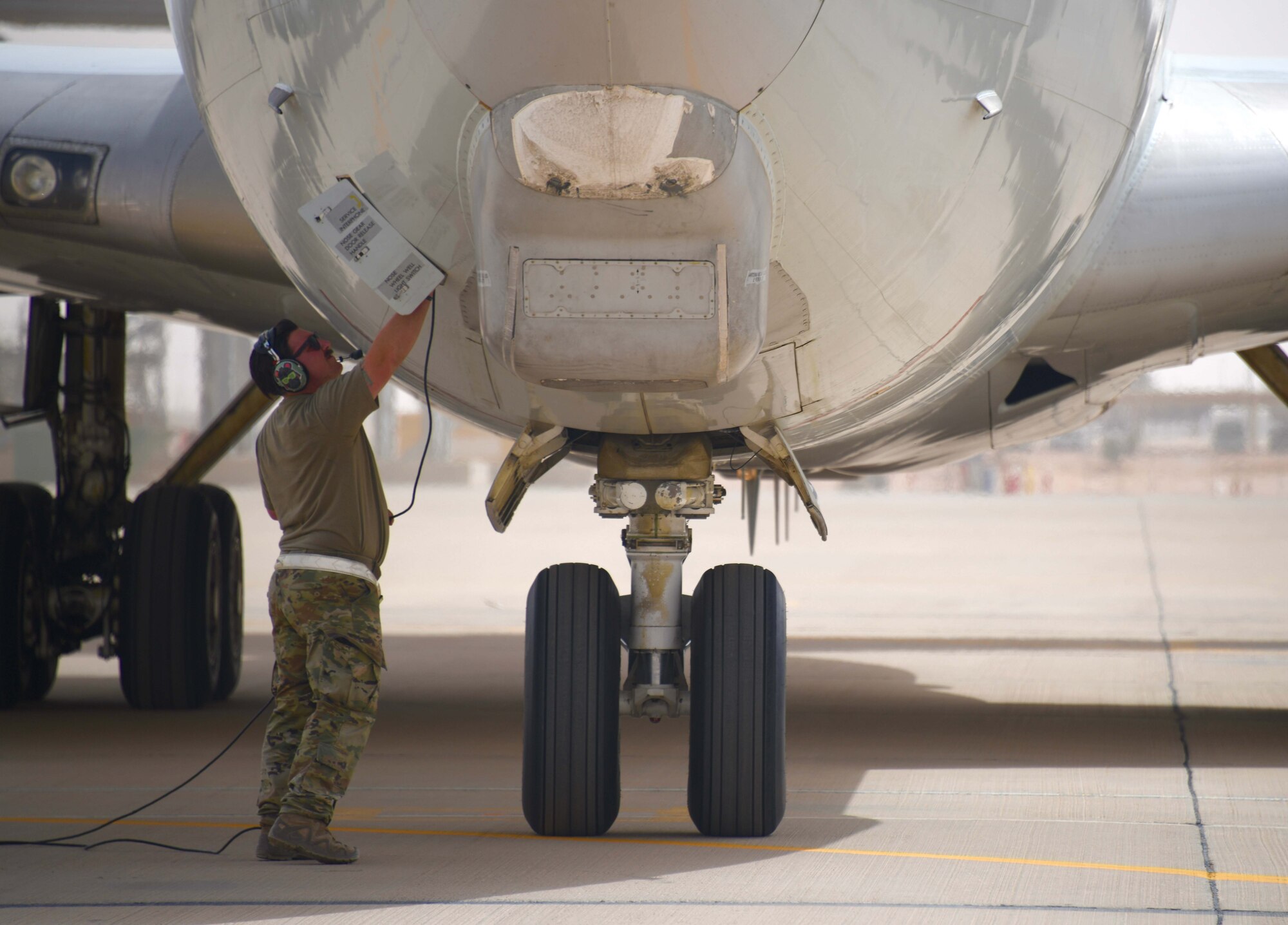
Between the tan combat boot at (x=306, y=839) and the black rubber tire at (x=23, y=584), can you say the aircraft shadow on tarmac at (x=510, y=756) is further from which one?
the black rubber tire at (x=23, y=584)

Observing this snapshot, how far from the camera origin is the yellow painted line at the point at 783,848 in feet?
15.2

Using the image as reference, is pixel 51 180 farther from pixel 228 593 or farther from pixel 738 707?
pixel 738 707

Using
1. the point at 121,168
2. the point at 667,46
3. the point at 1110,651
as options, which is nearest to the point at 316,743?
the point at 667,46

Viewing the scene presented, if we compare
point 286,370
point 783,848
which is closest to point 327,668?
point 286,370

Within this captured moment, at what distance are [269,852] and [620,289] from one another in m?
2.03

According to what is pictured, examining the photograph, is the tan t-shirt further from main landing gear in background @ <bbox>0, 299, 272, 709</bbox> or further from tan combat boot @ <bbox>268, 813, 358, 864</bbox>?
main landing gear in background @ <bbox>0, 299, 272, 709</bbox>

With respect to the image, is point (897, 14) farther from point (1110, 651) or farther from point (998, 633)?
point (998, 633)

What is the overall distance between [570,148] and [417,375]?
150cm

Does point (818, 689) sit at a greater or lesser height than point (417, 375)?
lesser

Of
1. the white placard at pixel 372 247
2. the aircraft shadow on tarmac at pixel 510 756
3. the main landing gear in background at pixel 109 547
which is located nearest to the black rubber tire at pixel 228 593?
the main landing gear in background at pixel 109 547

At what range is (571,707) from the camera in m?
Result: 4.97

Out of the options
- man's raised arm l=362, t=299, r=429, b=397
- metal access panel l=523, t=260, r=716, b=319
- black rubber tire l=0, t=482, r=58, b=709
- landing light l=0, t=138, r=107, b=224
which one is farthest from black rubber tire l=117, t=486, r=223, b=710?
metal access panel l=523, t=260, r=716, b=319

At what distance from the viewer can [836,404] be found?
493 centimetres

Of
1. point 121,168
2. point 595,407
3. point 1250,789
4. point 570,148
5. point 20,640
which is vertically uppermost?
point 121,168
